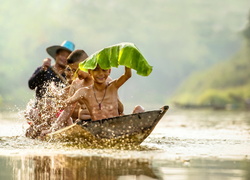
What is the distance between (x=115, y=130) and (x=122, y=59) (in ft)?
3.04

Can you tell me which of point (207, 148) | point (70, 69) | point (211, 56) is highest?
point (211, 56)

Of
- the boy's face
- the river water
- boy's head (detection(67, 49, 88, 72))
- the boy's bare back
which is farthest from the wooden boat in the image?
boy's head (detection(67, 49, 88, 72))

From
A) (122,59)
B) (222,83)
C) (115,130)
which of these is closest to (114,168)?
(115,130)

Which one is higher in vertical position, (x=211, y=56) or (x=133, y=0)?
(x=133, y=0)

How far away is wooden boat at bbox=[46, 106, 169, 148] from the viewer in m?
8.53

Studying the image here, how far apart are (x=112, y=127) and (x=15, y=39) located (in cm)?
7497

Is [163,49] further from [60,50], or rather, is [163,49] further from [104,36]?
[60,50]

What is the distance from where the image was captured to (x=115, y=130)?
8.65 metres

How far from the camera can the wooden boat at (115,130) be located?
28.0ft

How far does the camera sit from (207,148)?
29.7 feet

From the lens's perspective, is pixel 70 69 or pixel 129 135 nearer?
pixel 129 135

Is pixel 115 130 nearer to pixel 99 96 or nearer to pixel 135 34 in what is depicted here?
pixel 99 96

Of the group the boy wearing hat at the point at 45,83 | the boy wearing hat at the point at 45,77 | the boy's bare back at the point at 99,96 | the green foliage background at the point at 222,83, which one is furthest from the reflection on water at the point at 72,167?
the green foliage background at the point at 222,83

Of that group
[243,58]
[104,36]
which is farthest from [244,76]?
[104,36]
